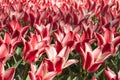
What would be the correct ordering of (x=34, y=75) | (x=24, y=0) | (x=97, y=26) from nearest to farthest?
(x=34, y=75)
(x=97, y=26)
(x=24, y=0)

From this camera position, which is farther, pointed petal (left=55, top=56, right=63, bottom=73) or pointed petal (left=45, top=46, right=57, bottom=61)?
pointed petal (left=45, top=46, right=57, bottom=61)

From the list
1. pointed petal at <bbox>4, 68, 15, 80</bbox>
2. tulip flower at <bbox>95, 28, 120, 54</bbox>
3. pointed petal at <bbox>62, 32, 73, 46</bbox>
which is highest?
pointed petal at <bbox>4, 68, 15, 80</bbox>

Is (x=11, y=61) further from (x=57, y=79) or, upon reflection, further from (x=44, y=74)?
(x=44, y=74)

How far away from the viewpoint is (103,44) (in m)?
2.37

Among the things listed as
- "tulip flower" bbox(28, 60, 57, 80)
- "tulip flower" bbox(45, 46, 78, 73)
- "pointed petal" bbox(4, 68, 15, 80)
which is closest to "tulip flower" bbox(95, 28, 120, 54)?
"tulip flower" bbox(45, 46, 78, 73)

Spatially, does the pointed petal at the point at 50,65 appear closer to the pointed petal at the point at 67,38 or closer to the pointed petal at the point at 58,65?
the pointed petal at the point at 58,65

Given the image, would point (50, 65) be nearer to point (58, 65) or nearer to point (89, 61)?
point (58, 65)

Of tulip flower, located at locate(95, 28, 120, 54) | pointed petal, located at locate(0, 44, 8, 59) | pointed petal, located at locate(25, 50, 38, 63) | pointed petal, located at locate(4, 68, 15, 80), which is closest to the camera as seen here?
pointed petal, located at locate(4, 68, 15, 80)

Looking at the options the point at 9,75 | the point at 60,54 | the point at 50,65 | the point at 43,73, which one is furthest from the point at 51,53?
the point at 9,75

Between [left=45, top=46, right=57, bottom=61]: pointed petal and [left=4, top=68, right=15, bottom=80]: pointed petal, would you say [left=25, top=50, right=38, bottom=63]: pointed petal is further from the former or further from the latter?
[left=4, top=68, right=15, bottom=80]: pointed petal

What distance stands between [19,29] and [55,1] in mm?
2883

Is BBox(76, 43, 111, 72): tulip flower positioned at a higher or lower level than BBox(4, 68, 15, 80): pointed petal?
lower

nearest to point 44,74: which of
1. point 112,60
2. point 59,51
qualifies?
Result: point 59,51

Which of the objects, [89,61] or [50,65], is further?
[89,61]
